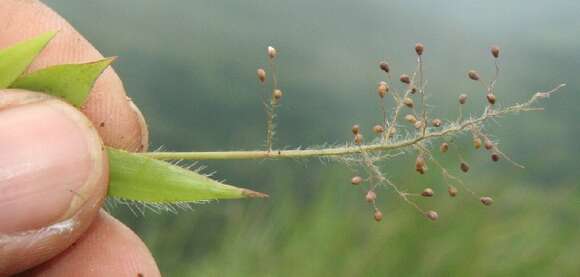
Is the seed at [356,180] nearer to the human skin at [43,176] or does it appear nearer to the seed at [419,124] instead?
the seed at [419,124]

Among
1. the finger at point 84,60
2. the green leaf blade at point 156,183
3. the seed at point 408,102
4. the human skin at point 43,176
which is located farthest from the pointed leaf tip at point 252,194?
the finger at point 84,60

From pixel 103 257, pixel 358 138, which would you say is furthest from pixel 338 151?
pixel 103 257

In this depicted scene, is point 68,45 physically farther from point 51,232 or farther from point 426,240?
point 426,240

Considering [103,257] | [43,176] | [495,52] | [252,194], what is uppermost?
[495,52]

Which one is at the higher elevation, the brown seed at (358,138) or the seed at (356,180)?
the brown seed at (358,138)

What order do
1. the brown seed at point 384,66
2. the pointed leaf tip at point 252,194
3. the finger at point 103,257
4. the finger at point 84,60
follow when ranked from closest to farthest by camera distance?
the pointed leaf tip at point 252,194
the brown seed at point 384,66
the finger at point 103,257
the finger at point 84,60

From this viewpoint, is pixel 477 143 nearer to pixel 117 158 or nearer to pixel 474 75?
pixel 474 75

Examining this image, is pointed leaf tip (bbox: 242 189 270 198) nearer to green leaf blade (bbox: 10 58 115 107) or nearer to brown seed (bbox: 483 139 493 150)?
green leaf blade (bbox: 10 58 115 107)

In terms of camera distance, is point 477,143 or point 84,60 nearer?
point 477,143
